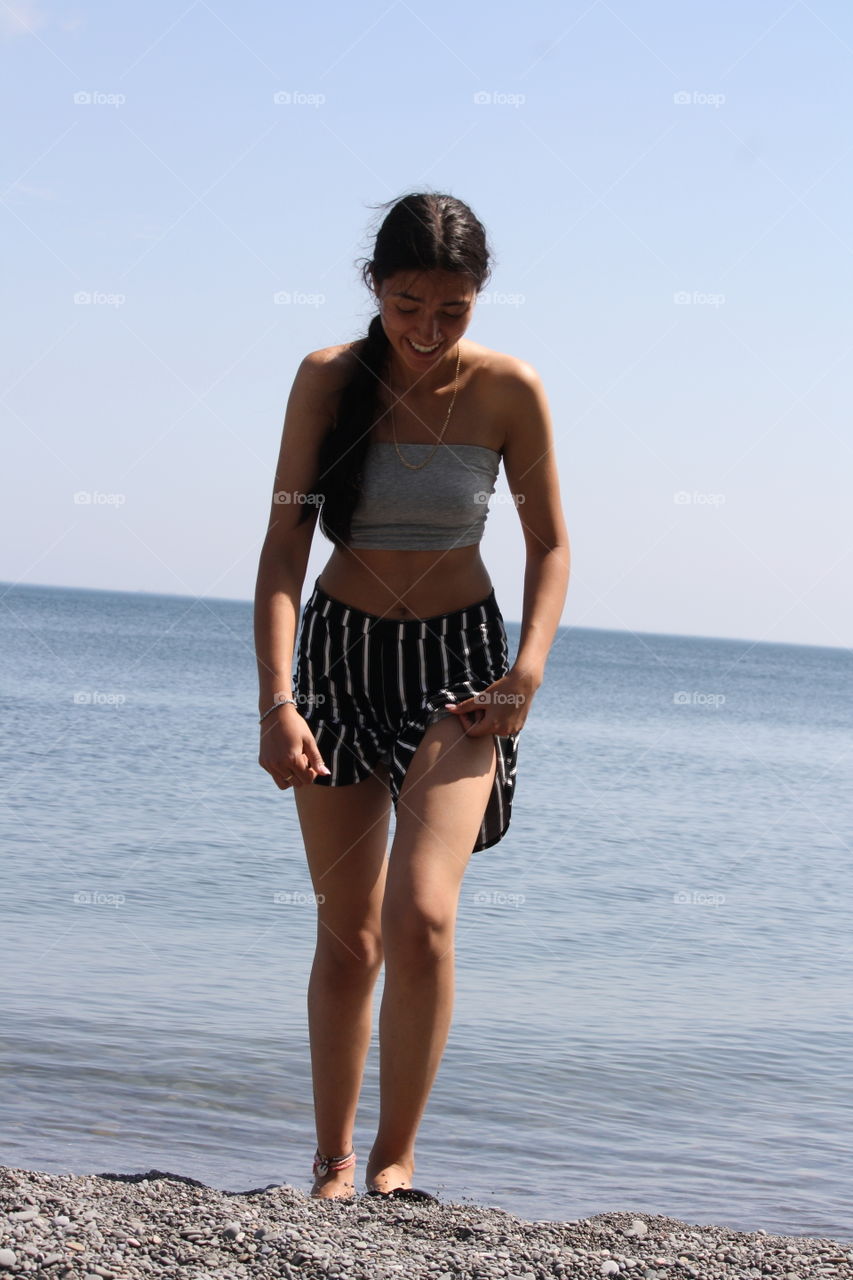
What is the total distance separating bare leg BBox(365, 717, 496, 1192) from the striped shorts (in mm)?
121

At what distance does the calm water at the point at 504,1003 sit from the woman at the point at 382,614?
47.8 inches

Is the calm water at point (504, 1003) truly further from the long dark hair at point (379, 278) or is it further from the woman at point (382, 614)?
the long dark hair at point (379, 278)

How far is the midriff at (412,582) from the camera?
2943mm

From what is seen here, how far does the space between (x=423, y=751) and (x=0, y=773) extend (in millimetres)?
10723

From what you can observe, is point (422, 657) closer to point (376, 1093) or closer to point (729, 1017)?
point (376, 1093)

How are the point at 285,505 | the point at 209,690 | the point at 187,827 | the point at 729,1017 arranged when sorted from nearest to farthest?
the point at 285,505 → the point at 729,1017 → the point at 187,827 → the point at 209,690

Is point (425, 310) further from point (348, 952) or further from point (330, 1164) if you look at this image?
point (330, 1164)

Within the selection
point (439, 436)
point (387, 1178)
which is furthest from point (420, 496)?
point (387, 1178)

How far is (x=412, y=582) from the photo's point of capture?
2.95 m

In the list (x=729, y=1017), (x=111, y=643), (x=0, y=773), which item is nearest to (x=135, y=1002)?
(x=729, y=1017)

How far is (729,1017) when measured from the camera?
5777 millimetres

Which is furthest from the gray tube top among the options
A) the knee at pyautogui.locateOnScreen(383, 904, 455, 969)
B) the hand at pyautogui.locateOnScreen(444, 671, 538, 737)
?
the knee at pyautogui.locateOnScreen(383, 904, 455, 969)

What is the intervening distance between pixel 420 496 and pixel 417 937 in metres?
0.90

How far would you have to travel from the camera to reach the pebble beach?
227 cm
